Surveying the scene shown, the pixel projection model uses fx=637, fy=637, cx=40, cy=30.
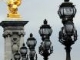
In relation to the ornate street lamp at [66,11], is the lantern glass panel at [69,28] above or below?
below

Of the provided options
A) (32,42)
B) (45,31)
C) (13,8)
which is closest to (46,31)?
(45,31)

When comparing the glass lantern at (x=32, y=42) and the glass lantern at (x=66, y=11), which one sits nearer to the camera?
the glass lantern at (x=66, y=11)

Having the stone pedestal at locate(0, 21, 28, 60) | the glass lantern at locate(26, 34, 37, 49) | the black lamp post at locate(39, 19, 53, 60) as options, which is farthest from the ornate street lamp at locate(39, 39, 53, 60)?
the stone pedestal at locate(0, 21, 28, 60)

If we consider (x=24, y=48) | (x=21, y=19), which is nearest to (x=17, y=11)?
(x=21, y=19)

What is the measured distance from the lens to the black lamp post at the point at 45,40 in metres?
32.4

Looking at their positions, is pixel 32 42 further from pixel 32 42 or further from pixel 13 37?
pixel 13 37

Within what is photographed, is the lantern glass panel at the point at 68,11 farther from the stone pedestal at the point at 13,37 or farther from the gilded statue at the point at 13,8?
the gilded statue at the point at 13,8

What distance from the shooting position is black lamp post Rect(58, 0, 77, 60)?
88.5 feet

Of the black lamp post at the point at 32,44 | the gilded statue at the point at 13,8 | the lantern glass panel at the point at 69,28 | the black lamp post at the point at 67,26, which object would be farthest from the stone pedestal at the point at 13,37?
the lantern glass panel at the point at 69,28

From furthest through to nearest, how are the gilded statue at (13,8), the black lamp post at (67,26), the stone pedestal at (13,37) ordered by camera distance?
the gilded statue at (13,8) < the stone pedestal at (13,37) < the black lamp post at (67,26)

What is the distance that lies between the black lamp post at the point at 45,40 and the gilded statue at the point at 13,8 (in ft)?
158

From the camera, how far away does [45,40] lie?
32.8 metres

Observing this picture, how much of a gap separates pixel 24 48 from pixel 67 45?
1398cm

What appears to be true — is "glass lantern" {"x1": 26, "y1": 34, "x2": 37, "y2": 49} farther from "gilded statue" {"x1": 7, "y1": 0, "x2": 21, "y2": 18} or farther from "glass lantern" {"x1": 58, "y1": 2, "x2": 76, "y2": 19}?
"gilded statue" {"x1": 7, "y1": 0, "x2": 21, "y2": 18}
